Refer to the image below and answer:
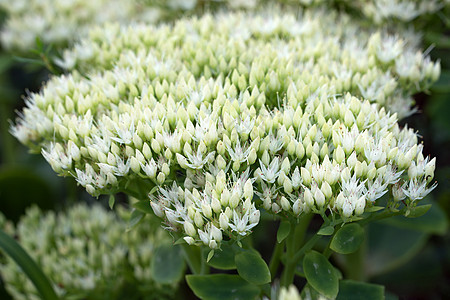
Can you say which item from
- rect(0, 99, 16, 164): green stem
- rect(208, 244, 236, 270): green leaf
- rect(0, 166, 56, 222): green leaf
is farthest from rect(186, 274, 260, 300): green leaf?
rect(0, 99, 16, 164): green stem

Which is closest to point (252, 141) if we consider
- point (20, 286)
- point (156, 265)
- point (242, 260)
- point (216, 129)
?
point (216, 129)

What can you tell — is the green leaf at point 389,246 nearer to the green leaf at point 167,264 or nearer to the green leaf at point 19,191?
the green leaf at point 167,264

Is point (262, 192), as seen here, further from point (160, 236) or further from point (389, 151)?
point (160, 236)

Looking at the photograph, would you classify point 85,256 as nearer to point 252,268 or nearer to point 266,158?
point 252,268

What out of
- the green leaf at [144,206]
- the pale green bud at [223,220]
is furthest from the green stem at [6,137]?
the pale green bud at [223,220]

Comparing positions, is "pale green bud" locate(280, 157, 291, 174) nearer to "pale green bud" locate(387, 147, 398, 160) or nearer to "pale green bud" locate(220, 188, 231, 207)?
"pale green bud" locate(220, 188, 231, 207)

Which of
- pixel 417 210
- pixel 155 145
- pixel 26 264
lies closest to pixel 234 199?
pixel 155 145
